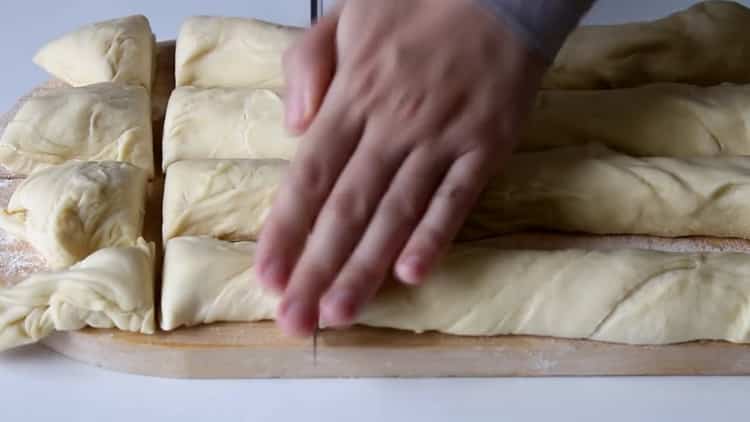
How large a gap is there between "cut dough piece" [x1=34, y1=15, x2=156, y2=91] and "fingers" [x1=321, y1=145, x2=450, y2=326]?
1134mm

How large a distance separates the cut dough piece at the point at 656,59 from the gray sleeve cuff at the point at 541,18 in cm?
69

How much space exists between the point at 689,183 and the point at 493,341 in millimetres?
644

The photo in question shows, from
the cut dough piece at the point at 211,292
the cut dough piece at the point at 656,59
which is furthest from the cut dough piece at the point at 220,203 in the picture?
the cut dough piece at the point at 656,59

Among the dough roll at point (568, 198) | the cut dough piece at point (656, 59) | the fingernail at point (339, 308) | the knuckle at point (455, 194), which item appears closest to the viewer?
the fingernail at point (339, 308)

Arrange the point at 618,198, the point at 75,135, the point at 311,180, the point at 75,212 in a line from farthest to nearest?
the point at 75,135
the point at 618,198
the point at 75,212
the point at 311,180

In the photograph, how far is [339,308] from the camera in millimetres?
1505

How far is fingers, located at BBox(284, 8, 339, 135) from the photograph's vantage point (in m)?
1.71

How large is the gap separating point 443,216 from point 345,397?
1.46 ft

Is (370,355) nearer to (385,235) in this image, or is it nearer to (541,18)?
(385,235)

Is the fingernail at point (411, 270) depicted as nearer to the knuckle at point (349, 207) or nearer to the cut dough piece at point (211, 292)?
the knuckle at point (349, 207)

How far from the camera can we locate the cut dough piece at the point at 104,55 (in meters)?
2.39

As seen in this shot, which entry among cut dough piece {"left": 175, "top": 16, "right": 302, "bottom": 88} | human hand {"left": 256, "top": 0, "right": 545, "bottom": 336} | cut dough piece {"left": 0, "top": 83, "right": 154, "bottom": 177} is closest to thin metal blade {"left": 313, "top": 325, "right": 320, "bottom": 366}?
human hand {"left": 256, "top": 0, "right": 545, "bottom": 336}

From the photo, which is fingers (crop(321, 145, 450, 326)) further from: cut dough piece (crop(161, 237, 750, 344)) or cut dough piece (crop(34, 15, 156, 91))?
cut dough piece (crop(34, 15, 156, 91))

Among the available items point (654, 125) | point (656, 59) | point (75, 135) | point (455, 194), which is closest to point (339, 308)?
point (455, 194)
